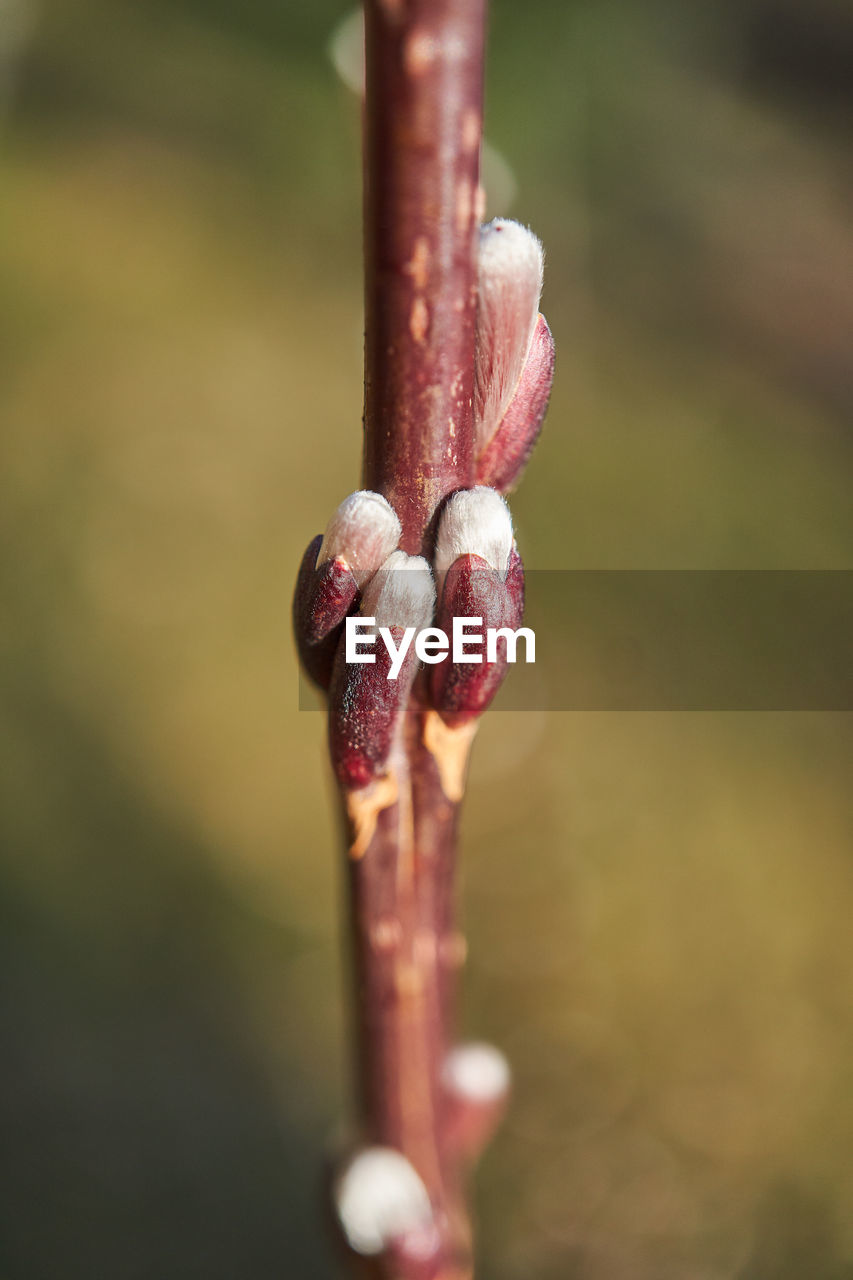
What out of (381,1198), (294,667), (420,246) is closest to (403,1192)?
(381,1198)

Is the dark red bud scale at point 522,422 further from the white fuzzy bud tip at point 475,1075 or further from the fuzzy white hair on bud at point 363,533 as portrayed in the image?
the white fuzzy bud tip at point 475,1075

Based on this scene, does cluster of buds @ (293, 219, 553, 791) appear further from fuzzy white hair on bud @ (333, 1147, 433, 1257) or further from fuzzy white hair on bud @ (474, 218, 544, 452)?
fuzzy white hair on bud @ (333, 1147, 433, 1257)

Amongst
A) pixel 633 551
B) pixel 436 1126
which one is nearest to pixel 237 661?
pixel 633 551

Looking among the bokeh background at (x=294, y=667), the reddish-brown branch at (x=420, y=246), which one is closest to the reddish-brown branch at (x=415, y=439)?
the reddish-brown branch at (x=420, y=246)

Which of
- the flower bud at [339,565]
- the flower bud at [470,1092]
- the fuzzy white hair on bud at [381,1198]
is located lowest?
the fuzzy white hair on bud at [381,1198]

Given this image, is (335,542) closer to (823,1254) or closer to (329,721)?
(329,721)

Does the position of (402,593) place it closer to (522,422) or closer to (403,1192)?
(522,422)
